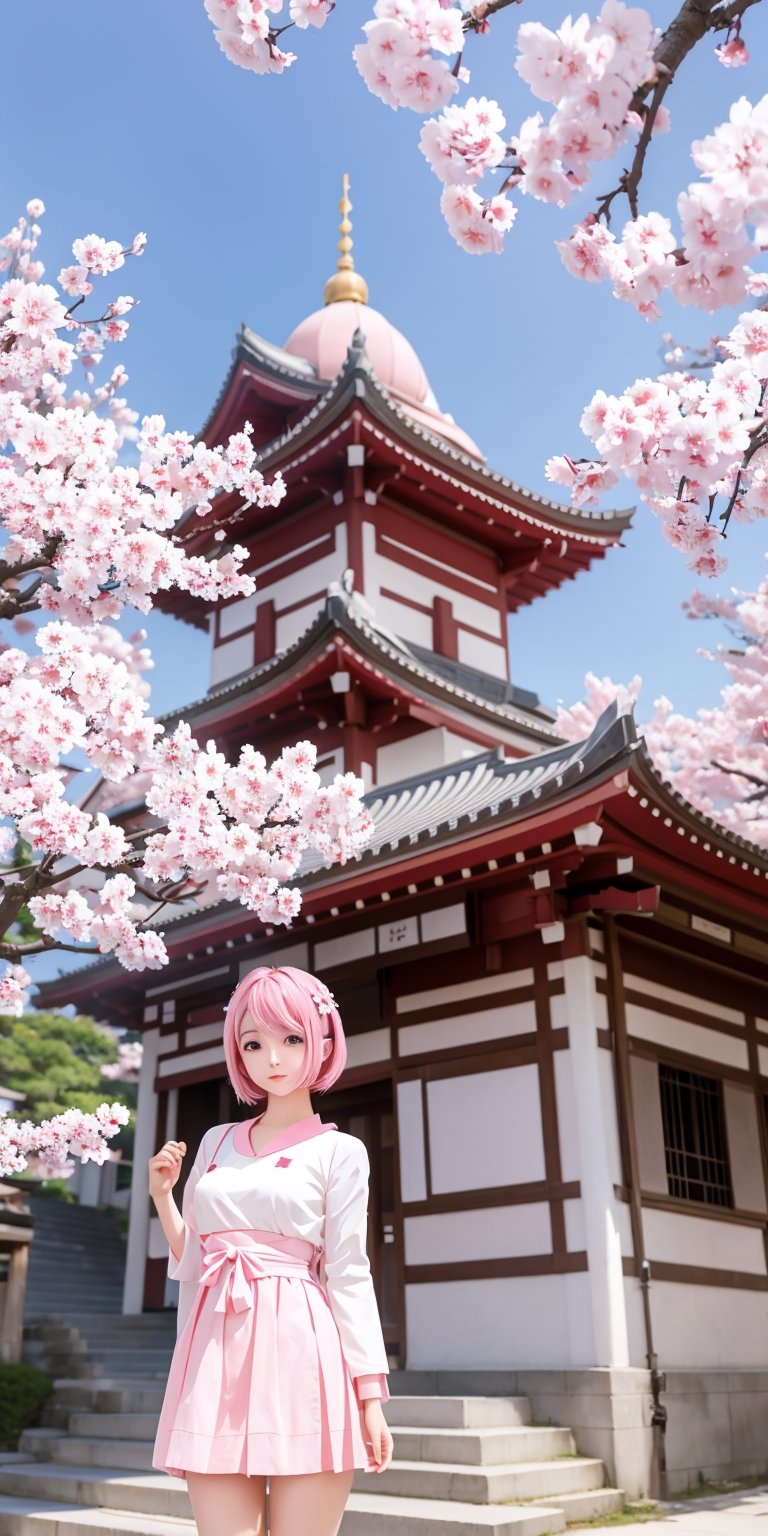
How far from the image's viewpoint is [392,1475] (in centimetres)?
741

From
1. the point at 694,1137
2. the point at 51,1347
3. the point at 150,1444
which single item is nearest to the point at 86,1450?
the point at 150,1444

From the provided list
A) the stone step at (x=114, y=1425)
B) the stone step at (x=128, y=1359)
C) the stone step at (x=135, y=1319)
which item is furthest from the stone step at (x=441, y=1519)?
the stone step at (x=135, y=1319)

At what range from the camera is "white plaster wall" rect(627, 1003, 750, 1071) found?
10.1m

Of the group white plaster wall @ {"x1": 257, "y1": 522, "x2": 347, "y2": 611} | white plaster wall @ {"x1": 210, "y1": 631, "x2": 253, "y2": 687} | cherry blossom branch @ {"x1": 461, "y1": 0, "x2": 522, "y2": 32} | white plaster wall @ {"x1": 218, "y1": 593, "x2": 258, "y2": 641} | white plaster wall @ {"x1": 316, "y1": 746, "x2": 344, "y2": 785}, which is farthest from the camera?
white plaster wall @ {"x1": 218, "y1": 593, "x2": 258, "y2": 641}

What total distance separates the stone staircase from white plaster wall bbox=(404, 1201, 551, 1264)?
93 centimetres

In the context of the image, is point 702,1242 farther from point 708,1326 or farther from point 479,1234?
point 479,1234

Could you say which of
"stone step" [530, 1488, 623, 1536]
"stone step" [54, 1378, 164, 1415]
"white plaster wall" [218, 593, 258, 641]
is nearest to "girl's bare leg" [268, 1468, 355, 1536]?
"stone step" [530, 1488, 623, 1536]

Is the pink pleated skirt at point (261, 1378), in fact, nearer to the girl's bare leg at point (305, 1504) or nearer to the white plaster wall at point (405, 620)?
the girl's bare leg at point (305, 1504)

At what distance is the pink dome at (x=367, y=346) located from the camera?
1797 centimetres

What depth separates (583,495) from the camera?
5.71 m

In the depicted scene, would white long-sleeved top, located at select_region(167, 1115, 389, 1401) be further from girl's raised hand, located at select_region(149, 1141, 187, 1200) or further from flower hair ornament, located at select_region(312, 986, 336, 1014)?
flower hair ornament, located at select_region(312, 986, 336, 1014)

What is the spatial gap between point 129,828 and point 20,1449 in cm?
564

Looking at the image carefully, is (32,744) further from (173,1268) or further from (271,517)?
(271,517)

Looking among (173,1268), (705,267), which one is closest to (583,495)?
(705,267)
